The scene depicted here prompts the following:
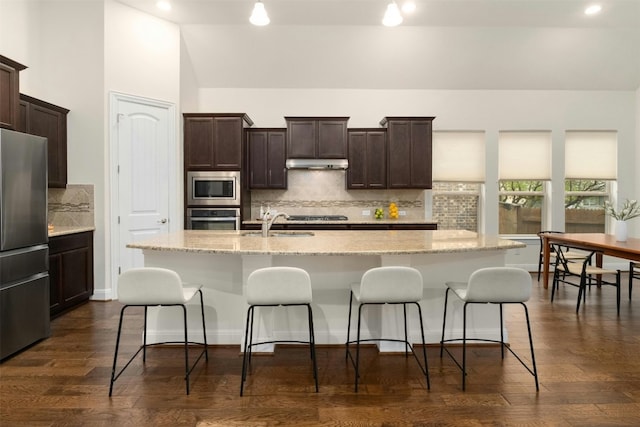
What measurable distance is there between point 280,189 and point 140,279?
13.6ft

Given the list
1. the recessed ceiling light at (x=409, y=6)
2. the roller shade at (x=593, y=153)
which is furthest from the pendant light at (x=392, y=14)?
the roller shade at (x=593, y=153)

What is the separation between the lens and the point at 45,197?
3.73 metres

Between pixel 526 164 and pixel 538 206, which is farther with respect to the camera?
pixel 538 206

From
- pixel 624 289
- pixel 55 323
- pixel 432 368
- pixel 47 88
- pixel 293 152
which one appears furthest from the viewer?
pixel 293 152

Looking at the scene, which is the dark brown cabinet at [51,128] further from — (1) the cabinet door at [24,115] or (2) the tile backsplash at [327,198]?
(2) the tile backsplash at [327,198]

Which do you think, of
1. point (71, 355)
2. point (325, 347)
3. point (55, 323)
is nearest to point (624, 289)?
point (325, 347)

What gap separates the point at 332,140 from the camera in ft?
21.2

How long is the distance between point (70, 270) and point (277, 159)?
318 cm

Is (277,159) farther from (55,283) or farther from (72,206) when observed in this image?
(55,283)

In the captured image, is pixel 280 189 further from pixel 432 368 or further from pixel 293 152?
pixel 432 368

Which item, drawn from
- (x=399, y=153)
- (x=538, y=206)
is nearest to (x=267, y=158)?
(x=399, y=153)

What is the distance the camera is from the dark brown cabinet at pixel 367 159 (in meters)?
6.57

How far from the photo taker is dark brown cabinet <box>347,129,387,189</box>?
657 centimetres

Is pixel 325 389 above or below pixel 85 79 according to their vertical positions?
below
